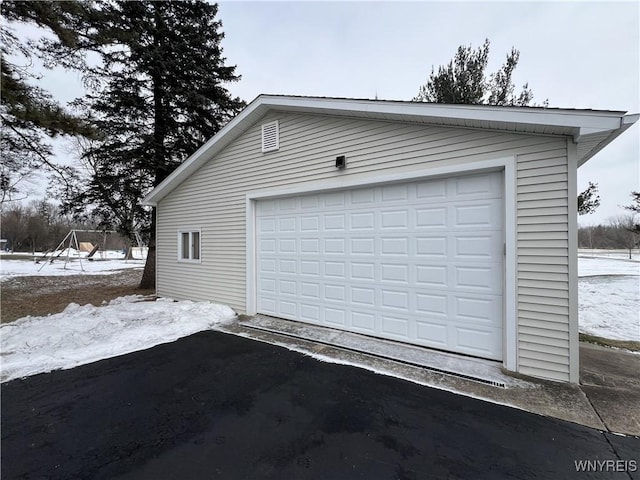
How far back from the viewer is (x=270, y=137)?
5.93 meters

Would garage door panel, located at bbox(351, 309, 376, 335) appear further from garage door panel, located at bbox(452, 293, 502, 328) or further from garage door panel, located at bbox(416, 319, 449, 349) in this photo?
garage door panel, located at bbox(452, 293, 502, 328)

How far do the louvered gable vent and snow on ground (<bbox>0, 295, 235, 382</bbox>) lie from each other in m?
3.81

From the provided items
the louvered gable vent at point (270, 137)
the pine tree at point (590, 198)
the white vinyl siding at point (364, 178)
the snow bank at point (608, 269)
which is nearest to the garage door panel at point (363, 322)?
the white vinyl siding at point (364, 178)

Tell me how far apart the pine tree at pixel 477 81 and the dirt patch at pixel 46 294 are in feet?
42.2

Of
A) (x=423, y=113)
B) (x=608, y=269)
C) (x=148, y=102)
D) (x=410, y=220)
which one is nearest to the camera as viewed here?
(x=423, y=113)

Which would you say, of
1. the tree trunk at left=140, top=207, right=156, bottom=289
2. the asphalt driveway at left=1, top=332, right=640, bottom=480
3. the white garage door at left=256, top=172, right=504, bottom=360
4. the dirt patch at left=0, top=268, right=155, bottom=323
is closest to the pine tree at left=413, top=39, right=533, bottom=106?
the white garage door at left=256, top=172, right=504, bottom=360

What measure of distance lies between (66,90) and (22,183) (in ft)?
10.5

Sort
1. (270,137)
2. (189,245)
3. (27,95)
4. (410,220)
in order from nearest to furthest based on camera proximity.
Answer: (410,220) < (27,95) < (270,137) < (189,245)

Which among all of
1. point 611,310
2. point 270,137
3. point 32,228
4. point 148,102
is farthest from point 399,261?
point 32,228

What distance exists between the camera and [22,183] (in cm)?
841

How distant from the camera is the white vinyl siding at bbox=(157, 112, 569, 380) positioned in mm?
3305

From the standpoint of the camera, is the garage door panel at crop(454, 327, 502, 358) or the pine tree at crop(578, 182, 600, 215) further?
the pine tree at crop(578, 182, 600, 215)

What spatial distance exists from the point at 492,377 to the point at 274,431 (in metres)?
2.63

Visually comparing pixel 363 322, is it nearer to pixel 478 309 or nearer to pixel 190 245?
pixel 478 309
